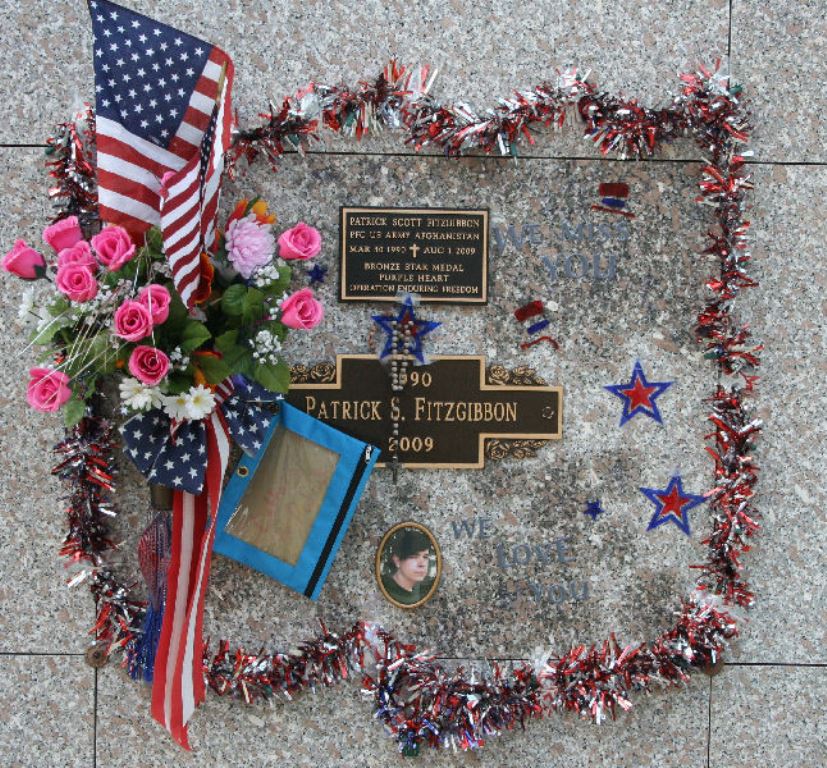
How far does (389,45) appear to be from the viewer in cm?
317

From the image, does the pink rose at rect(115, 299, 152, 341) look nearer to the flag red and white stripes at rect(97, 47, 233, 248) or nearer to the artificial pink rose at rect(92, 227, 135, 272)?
the artificial pink rose at rect(92, 227, 135, 272)

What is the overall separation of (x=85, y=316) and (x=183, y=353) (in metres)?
0.35

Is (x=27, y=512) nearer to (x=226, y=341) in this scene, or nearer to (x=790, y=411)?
(x=226, y=341)

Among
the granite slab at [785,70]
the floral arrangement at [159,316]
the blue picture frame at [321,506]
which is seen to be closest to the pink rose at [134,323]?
the floral arrangement at [159,316]

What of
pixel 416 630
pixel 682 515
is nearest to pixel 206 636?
pixel 416 630

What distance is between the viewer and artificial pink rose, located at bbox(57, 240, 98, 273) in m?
2.57

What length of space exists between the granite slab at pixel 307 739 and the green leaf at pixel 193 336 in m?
1.59

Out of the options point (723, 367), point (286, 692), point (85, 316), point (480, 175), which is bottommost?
point (286, 692)

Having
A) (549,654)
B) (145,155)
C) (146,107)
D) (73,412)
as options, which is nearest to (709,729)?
(549,654)

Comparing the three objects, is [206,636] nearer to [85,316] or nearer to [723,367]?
[85,316]

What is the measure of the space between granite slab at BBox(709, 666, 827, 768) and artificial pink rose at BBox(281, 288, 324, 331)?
237 cm

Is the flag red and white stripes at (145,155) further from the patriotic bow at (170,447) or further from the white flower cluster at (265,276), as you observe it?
the patriotic bow at (170,447)

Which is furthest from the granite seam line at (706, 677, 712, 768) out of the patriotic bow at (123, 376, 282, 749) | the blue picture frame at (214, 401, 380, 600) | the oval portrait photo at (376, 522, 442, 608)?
the patriotic bow at (123, 376, 282, 749)

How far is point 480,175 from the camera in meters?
3.18
